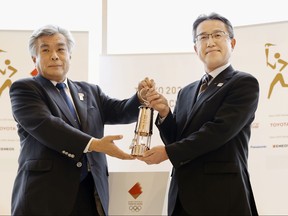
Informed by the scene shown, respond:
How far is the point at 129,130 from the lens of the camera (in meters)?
4.09

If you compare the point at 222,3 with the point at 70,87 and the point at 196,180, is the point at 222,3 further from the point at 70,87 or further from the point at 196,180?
the point at 196,180

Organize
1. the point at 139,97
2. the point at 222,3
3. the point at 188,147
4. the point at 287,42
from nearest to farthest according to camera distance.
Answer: the point at 188,147 < the point at 139,97 < the point at 287,42 < the point at 222,3

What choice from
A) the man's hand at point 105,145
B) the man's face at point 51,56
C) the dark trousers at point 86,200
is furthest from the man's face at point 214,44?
the dark trousers at point 86,200

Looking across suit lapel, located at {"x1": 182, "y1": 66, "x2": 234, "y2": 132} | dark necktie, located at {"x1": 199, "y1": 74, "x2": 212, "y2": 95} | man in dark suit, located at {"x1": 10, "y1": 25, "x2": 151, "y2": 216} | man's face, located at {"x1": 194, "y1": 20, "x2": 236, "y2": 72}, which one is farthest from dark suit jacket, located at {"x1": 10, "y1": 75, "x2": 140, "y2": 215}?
man's face, located at {"x1": 194, "y1": 20, "x2": 236, "y2": 72}

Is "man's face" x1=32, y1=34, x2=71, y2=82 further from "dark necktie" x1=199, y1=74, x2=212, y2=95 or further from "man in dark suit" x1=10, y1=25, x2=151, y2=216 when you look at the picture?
"dark necktie" x1=199, y1=74, x2=212, y2=95

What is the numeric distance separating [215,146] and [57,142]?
931 millimetres

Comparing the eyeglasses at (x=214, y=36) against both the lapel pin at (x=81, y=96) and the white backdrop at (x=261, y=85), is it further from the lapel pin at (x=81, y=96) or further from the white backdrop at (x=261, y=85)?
the white backdrop at (x=261, y=85)

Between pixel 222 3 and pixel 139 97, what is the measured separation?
7.89ft

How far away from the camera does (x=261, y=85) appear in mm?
4047

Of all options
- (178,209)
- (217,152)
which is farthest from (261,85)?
(178,209)

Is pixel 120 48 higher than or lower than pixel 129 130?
higher

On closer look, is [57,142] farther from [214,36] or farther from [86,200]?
[214,36]

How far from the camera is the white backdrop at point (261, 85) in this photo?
3.95 m

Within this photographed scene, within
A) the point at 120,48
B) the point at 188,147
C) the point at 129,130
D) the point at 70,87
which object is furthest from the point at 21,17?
the point at 188,147
